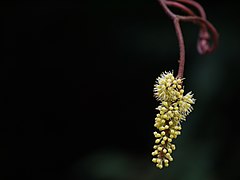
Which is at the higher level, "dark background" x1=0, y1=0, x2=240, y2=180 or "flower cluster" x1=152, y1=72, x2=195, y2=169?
"dark background" x1=0, y1=0, x2=240, y2=180

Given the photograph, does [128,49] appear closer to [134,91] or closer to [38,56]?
[134,91]

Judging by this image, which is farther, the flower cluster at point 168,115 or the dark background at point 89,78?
the dark background at point 89,78

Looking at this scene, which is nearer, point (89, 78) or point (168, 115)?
point (168, 115)

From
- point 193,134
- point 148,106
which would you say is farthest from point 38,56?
point 193,134

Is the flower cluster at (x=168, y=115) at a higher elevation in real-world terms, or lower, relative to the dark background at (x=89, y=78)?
lower

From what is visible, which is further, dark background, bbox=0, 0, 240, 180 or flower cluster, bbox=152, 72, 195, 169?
dark background, bbox=0, 0, 240, 180
